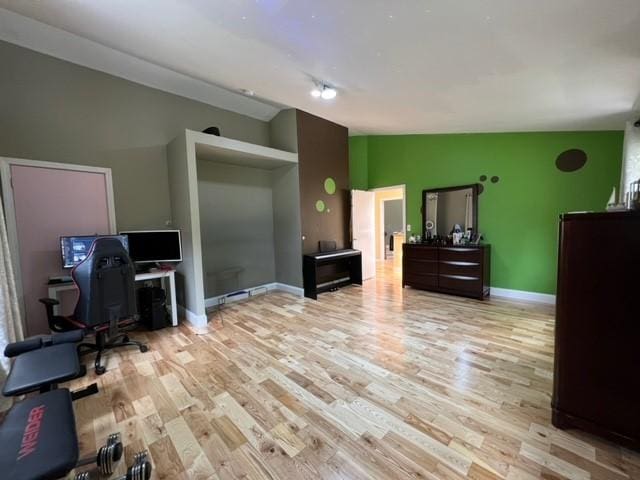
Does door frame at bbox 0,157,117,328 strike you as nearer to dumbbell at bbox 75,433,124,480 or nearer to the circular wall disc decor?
dumbbell at bbox 75,433,124,480

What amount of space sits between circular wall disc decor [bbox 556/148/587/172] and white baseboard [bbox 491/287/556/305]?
1.80 metres

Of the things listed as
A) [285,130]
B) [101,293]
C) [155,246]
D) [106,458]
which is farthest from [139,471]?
[285,130]

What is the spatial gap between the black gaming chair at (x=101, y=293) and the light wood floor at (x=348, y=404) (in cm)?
45

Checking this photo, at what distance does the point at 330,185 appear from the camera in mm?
4977

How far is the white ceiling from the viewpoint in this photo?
5.13 ft

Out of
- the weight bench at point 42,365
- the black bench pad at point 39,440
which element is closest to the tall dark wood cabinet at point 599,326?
the black bench pad at point 39,440

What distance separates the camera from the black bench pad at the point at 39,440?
2.77ft

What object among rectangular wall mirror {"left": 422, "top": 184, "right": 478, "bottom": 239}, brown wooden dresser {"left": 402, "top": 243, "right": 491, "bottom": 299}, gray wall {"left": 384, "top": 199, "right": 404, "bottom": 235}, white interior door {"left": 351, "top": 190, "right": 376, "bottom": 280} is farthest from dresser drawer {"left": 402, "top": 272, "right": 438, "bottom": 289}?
gray wall {"left": 384, "top": 199, "right": 404, "bottom": 235}

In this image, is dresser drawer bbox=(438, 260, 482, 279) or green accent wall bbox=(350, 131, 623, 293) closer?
green accent wall bbox=(350, 131, 623, 293)

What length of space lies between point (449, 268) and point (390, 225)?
6257mm

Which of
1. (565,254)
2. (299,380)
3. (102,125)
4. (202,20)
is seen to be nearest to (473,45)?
(565,254)

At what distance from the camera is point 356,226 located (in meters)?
5.32

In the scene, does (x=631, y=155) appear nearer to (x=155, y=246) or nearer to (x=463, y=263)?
(x=463, y=263)

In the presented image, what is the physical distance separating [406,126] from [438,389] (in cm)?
386
